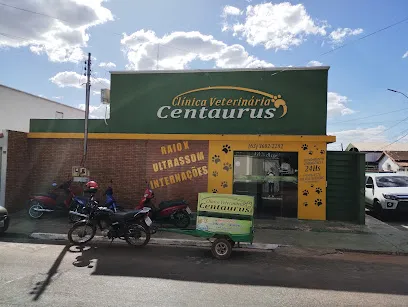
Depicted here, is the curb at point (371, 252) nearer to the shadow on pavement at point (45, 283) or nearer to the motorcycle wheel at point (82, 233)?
the motorcycle wheel at point (82, 233)

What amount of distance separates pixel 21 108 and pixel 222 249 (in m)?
17.7

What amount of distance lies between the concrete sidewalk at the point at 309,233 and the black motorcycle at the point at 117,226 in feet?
3.17

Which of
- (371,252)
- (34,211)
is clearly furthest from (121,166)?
(371,252)

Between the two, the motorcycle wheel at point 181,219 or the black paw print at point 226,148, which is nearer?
the motorcycle wheel at point 181,219

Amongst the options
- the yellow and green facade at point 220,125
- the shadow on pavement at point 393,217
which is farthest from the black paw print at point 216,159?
the shadow on pavement at point 393,217

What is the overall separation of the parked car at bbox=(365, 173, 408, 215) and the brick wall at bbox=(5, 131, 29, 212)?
13.6 meters

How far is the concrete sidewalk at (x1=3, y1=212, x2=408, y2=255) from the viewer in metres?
8.66

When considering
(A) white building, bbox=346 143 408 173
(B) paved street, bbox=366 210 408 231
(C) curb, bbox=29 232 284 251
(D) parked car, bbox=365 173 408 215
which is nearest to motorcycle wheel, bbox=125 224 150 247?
(C) curb, bbox=29 232 284 251

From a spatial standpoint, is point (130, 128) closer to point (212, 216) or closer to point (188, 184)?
point (188, 184)

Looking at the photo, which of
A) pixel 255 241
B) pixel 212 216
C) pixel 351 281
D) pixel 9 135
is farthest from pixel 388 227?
pixel 9 135

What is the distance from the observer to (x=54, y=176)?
41.8 feet

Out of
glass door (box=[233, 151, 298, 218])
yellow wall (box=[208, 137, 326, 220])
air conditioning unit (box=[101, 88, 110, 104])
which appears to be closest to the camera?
yellow wall (box=[208, 137, 326, 220])

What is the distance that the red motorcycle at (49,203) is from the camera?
11.4m

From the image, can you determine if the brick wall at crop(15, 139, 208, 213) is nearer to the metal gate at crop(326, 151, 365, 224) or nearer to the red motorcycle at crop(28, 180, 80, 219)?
the red motorcycle at crop(28, 180, 80, 219)
